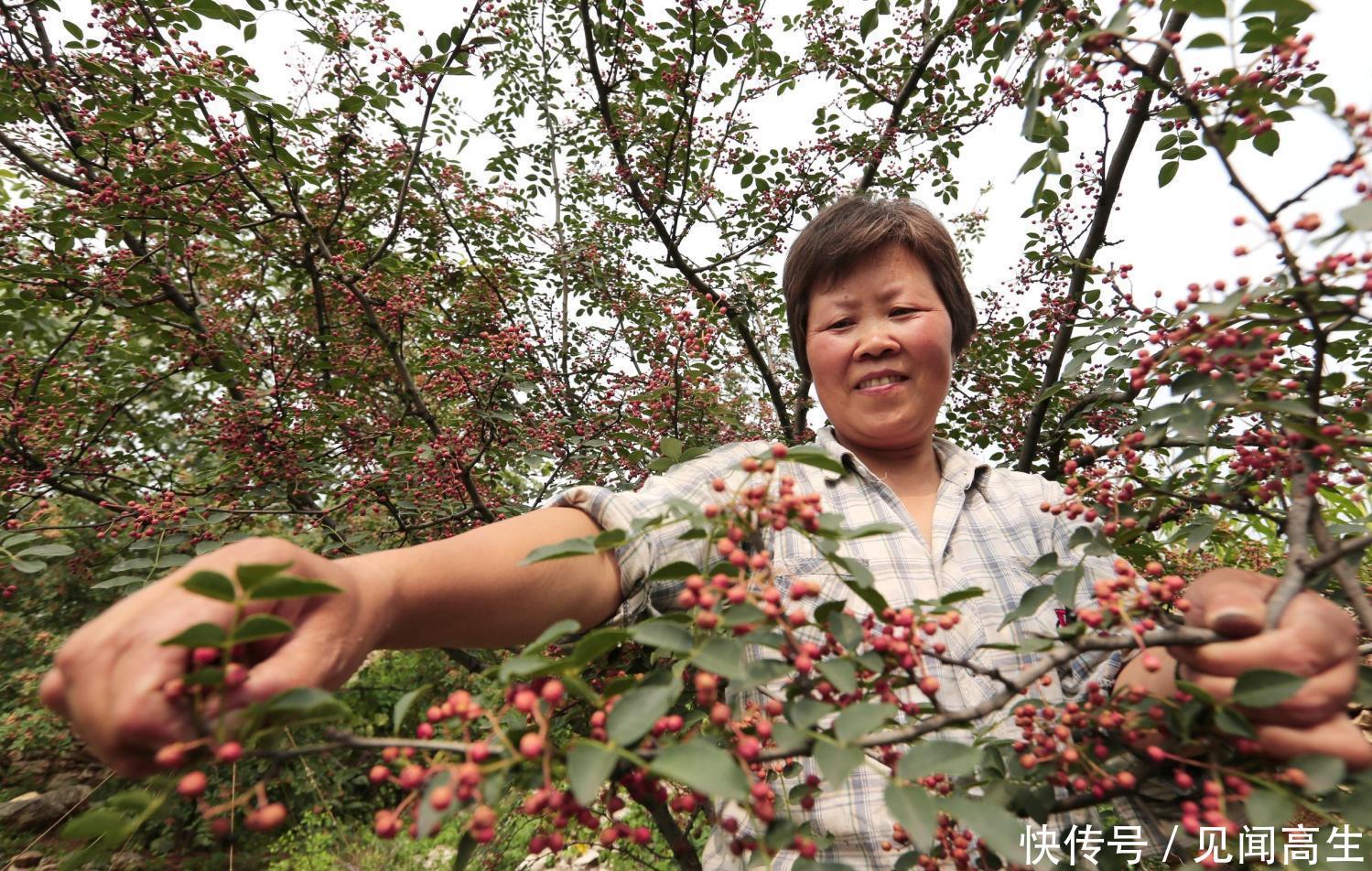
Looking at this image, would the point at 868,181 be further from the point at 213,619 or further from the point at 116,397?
the point at 116,397

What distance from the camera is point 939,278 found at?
195cm

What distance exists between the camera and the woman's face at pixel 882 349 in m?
1.75

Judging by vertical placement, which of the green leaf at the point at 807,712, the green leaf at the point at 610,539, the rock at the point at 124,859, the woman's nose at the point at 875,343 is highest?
the woman's nose at the point at 875,343

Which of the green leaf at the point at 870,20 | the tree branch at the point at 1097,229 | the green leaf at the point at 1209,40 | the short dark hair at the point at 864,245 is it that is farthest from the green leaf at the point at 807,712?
the green leaf at the point at 870,20

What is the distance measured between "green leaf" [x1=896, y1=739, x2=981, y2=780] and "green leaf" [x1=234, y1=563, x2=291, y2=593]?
66 centimetres

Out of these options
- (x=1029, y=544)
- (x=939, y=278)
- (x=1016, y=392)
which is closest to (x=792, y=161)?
(x=1016, y=392)

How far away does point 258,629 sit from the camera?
26.0 inches

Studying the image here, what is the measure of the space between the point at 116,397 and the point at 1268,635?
4.46 metres

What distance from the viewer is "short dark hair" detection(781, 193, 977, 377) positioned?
1.84 meters

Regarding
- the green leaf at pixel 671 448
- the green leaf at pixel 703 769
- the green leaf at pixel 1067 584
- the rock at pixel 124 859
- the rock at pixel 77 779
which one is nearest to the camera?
the green leaf at pixel 703 769

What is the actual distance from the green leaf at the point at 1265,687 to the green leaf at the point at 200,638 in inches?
42.1

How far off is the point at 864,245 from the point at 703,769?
1557mm

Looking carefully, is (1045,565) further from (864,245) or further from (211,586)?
(211,586)

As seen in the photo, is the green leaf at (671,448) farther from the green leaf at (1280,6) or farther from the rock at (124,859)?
the rock at (124,859)
